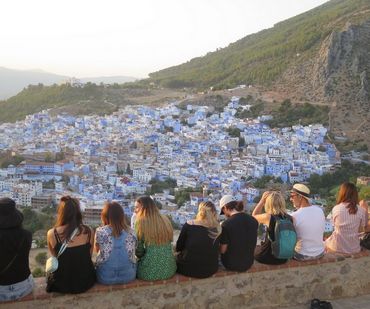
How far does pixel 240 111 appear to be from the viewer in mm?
50938

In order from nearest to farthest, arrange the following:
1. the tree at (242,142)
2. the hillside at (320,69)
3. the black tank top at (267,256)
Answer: the black tank top at (267,256), the hillside at (320,69), the tree at (242,142)

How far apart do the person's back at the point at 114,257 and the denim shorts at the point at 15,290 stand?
44 cm

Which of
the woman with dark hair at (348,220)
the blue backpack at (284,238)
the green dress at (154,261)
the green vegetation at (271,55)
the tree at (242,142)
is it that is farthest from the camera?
the green vegetation at (271,55)

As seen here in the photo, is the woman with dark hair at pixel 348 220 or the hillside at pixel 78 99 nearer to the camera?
the woman with dark hair at pixel 348 220

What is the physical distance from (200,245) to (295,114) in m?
44.3

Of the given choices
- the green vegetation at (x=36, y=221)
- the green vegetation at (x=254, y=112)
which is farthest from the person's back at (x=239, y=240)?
the green vegetation at (x=254, y=112)

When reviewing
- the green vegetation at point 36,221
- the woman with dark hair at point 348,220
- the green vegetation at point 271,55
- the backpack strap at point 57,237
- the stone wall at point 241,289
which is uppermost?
the green vegetation at point 271,55

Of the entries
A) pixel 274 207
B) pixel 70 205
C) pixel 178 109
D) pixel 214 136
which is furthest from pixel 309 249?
pixel 178 109

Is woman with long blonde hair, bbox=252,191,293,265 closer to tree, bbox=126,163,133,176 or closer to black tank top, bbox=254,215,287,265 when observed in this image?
black tank top, bbox=254,215,287,265

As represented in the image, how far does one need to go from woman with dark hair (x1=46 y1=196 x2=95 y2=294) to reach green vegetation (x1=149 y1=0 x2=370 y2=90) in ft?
167

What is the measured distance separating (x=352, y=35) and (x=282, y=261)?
4987 centimetres

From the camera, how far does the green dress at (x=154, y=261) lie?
3.27m

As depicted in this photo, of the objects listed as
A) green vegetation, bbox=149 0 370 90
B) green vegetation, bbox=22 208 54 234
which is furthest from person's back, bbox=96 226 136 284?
green vegetation, bbox=149 0 370 90

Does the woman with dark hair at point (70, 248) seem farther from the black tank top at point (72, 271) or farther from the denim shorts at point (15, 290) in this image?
the denim shorts at point (15, 290)
